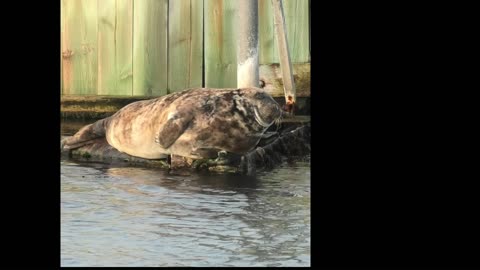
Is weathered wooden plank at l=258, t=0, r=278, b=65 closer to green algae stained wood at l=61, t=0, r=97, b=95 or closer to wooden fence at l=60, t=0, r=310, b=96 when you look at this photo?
wooden fence at l=60, t=0, r=310, b=96

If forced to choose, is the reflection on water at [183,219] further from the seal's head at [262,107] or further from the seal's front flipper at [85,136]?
the seal's front flipper at [85,136]

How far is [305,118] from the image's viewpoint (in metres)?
7.85

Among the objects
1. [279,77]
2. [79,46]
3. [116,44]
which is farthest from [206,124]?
[79,46]

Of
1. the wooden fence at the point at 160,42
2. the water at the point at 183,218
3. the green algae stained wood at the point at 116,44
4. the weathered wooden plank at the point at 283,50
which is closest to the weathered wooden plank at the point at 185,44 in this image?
the wooden fence at the point at 160,42

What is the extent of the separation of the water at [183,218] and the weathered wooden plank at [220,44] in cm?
144

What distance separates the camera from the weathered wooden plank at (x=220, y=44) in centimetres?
812

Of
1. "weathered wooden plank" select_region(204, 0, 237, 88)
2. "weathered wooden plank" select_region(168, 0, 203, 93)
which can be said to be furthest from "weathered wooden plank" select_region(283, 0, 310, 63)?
"weathered wooden plank" select_region(168, 0, 203, 93)

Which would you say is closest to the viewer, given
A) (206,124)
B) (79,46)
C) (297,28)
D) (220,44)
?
(206,124)

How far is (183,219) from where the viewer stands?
5438 millimetres

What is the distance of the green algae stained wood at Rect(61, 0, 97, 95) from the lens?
27.7ft

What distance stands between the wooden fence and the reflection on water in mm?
1471

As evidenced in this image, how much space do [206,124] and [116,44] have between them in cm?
165

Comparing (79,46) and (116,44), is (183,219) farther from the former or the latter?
(79,46)
